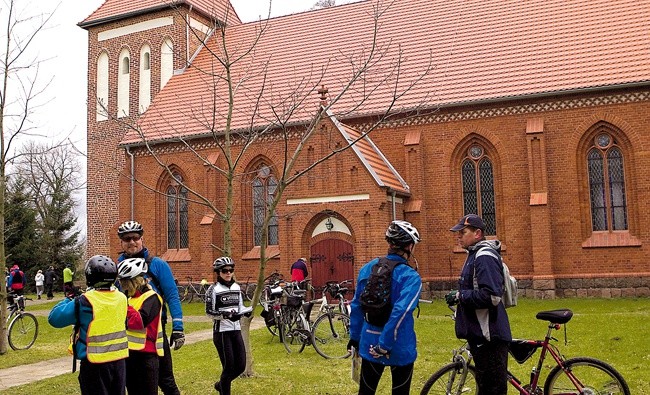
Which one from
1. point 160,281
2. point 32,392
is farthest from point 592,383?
point 32,392

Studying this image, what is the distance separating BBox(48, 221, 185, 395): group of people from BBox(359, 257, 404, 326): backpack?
1.96 m

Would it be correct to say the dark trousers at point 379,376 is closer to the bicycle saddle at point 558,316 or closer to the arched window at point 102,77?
the bicycle saddle at point 558,316

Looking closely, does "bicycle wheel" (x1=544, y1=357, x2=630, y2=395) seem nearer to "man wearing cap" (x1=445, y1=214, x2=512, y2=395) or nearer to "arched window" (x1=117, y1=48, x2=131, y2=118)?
"man wearing cap" (x1=445, y1=214, x2=512, y2=395)

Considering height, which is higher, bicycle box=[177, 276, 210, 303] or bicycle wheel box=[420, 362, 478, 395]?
bicycle wheel box=[420, 362, 478, 395]

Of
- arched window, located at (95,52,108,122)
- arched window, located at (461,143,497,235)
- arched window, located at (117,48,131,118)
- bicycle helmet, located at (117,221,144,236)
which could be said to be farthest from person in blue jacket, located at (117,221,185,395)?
arched window, located at (95,52,108,122)

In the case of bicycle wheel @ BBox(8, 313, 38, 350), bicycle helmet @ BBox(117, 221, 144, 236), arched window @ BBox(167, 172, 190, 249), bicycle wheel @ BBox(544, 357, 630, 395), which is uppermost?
arched window @ BBox(167, 172, 190, 249)

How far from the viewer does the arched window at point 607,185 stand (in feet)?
65.6

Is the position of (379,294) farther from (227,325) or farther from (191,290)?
(191,290)

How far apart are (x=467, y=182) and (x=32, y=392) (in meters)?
15.9

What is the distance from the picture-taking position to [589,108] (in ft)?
66.1

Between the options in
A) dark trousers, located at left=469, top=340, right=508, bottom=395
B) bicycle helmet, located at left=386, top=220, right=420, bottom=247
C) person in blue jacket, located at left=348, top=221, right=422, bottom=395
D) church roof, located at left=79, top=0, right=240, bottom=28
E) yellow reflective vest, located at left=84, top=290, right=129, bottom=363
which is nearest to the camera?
person in blue jacket, located at left=348, top=221, right=422, bottom=395

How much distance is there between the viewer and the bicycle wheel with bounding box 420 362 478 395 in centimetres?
614

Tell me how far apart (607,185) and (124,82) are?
2021 centimetres

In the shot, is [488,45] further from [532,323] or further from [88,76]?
[88,76]
